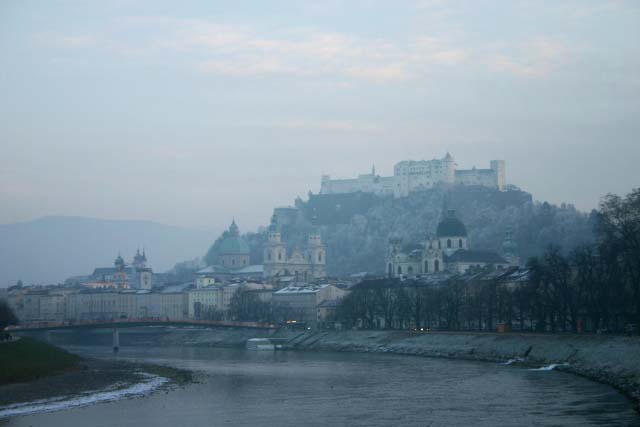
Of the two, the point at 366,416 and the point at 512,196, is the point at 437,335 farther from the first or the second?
the point at 512,196

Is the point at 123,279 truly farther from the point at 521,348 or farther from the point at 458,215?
the point at 521,348

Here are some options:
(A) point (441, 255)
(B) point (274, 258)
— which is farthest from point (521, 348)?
(B) point (274, 258)

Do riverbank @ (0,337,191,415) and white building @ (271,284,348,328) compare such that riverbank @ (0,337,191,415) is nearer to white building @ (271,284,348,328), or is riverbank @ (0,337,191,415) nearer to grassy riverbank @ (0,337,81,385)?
grassy riverbank @ (0,337,81,385)

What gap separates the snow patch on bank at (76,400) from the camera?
4150cm

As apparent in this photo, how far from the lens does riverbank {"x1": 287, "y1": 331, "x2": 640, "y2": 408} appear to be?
49.7 meters

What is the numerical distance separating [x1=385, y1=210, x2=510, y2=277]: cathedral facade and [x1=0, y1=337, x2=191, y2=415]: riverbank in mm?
69707

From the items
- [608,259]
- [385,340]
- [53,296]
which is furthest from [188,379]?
[53,296]

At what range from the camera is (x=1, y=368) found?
175 ft

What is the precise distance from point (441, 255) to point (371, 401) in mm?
92154

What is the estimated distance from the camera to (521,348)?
6394cm

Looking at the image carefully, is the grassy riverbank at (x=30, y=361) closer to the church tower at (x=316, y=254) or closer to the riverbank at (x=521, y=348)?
the riverbank at (x=521, y=348)

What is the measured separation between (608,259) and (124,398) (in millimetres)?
28081

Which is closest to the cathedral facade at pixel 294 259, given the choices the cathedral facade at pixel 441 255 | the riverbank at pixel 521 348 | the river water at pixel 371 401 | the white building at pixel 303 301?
the cathedral facade at pixel 441 255

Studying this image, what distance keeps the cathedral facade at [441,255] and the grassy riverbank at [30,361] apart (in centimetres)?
6909
